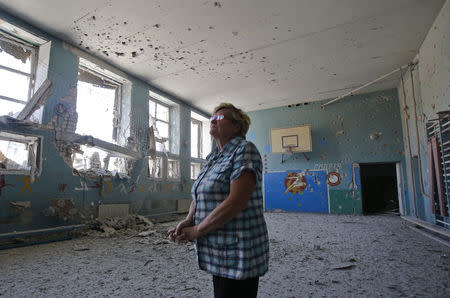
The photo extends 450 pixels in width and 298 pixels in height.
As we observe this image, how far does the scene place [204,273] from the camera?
2.09 metres

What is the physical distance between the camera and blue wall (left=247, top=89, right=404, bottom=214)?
263 inches

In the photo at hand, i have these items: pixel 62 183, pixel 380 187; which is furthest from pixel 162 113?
pixel 380 187

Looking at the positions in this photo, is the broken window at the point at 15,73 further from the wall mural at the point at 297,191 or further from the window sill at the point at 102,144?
the wall mural at the point at 297,191

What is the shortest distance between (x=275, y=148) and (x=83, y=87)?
5320 millimetres

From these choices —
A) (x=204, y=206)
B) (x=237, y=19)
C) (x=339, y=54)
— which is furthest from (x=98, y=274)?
(x=339, y=54)

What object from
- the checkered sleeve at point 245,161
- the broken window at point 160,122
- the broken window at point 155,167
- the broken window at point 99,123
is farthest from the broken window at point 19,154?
the checkered sleeve at point 245,161

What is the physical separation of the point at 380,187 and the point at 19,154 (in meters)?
10.4

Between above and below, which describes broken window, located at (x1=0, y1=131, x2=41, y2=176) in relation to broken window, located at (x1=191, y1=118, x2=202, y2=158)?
below

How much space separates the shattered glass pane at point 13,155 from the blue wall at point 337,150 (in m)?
6.09

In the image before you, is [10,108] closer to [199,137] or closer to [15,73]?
[15,73]

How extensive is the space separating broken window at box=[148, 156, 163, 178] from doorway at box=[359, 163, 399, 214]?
22.4 feet

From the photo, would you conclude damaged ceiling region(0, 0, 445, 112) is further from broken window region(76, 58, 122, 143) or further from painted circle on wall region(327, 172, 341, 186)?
painted circle on wall region(327, 172, 341, 186)

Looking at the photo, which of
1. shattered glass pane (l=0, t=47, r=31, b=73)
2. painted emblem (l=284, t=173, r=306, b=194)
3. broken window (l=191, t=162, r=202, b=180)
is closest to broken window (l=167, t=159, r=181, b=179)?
broken window (l=191, t=162, r=202, b=180)

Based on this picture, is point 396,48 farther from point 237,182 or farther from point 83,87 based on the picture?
point 83,87
